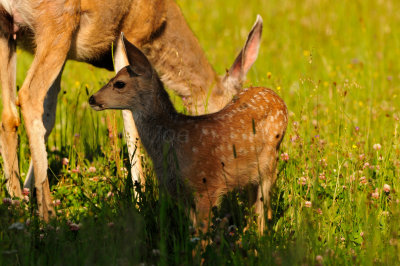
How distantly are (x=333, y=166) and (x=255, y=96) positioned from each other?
1.19 m

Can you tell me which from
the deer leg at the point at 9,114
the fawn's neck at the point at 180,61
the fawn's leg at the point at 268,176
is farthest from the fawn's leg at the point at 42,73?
the fawn's leg at the point at 268,176

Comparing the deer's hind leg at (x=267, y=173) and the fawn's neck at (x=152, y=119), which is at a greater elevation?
the fawn's neck at (x=152, y=119)

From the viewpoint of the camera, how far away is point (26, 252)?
3.58 meters

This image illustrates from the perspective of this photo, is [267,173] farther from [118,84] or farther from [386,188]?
[118,84]

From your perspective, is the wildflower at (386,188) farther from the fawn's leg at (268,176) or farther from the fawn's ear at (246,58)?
the fawn's ear at (246,58)

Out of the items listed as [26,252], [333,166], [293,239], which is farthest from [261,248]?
[333,166]

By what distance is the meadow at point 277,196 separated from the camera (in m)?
3.68

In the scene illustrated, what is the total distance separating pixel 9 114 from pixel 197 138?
1827 millimetres

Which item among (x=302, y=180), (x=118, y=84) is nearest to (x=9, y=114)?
(x=118, y=84)

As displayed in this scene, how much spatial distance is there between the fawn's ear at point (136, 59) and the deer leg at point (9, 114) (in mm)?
1424

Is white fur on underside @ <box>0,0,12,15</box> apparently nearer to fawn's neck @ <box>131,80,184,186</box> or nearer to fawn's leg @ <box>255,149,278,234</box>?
fawn's neck @ <box>131,80,184,186</box>

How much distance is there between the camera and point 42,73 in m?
5.03

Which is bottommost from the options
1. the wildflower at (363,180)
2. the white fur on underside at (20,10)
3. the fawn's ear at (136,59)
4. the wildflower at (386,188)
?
the wildflower at (386,188)

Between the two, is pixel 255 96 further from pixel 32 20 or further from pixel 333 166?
pixel 32 20
